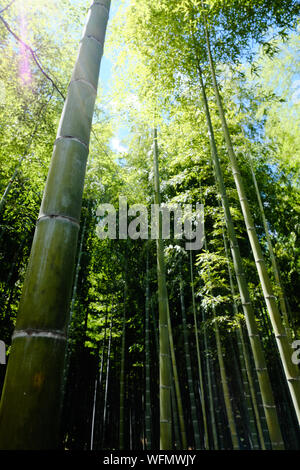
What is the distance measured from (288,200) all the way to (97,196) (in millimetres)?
3972

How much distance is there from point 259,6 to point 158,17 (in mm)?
1083

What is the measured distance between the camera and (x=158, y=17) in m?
3.04

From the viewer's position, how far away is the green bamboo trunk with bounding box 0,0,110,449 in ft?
1.71

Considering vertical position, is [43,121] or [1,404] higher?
[43,121]

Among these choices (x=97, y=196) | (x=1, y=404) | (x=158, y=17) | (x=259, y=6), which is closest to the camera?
(x=1, y=404)

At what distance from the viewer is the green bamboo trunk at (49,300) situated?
0.52m

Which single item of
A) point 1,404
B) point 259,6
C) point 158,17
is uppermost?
point 158,17

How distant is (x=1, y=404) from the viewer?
544mm

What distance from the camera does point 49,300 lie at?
2.04ft

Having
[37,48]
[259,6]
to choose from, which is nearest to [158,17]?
[259,6]
